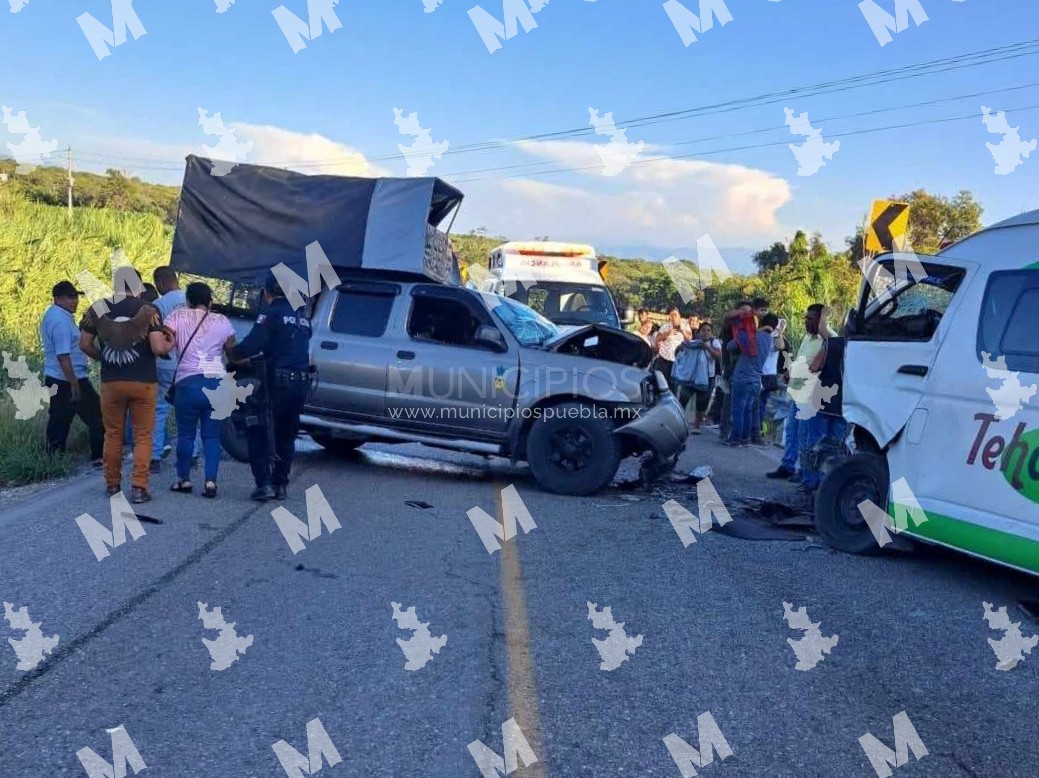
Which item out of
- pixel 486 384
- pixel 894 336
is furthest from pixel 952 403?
pixel 486 384

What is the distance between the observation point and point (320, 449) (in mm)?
10867

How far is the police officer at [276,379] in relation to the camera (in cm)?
749

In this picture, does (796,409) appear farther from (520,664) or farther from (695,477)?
(520,664)

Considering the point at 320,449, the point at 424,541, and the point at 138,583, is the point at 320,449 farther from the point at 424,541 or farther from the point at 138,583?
the point at 138,583

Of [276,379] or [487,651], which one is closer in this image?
[487,651]

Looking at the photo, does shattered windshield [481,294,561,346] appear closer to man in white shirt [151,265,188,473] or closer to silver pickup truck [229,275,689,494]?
silver pickup truck [229,275,689,494]

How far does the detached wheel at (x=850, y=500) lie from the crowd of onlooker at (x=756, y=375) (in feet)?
2.15

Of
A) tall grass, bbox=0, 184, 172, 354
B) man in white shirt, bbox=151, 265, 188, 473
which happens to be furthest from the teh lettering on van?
tall grass, bbox=0, 184, 172, 354

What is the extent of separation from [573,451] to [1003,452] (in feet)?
12.9

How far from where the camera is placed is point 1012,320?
18.1 feet

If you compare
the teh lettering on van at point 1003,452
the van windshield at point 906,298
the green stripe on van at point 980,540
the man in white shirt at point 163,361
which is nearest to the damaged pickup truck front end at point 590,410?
the van windshield at point 906,298

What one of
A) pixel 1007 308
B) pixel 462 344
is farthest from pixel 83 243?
pixel 1007 308

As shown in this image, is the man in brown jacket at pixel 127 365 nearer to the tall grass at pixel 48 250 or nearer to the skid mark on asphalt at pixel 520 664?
the skid mark on asphalt at pixel 520 664

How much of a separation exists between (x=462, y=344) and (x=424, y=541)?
9.55 feet
